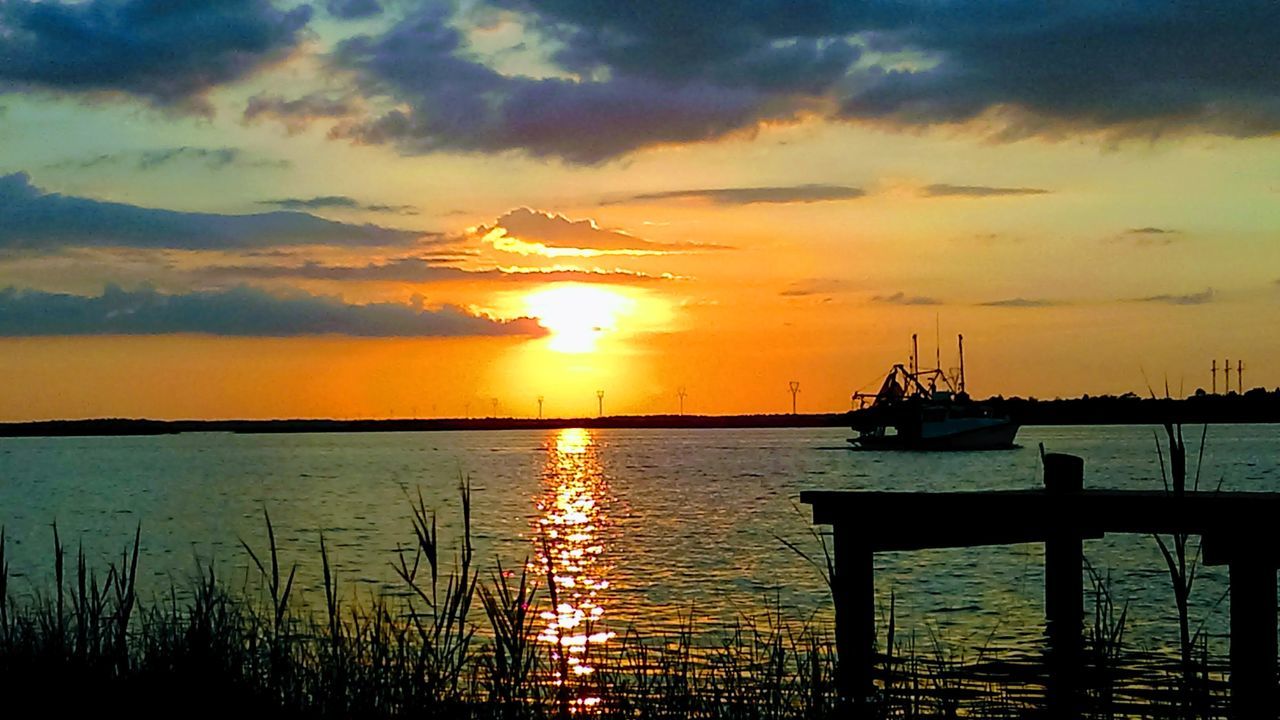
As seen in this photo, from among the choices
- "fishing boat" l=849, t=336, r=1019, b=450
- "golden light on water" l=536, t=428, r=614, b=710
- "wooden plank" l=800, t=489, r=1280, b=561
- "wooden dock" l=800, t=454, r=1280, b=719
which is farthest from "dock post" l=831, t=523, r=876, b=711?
"fishing boat" l=849, t=336, r=1019, b=450

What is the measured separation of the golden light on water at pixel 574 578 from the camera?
9528 millimetres

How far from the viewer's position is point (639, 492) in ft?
263

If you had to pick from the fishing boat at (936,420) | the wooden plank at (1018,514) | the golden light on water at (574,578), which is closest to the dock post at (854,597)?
the wooden plank at (1018,514)

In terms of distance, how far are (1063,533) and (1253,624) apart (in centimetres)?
242

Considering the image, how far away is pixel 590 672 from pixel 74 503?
6064 cm

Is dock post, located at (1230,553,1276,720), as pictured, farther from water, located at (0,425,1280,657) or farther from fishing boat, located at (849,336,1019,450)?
fishing boat, located at (849,336,1019,450)

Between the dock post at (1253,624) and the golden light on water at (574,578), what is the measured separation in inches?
208

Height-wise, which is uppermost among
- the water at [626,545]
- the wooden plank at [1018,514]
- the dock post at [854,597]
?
the wooden plank at [1018,514]

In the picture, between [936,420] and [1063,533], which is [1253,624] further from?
[936,420]

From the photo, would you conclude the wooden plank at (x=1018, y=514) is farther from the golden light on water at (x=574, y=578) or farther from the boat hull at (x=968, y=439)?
the boat hull at (x=968, y=439)

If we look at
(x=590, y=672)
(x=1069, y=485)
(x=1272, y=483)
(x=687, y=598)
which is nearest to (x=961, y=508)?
(x=1069, y=485)

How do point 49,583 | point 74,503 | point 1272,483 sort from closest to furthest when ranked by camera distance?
point 49,583, point 74,503, point 1272,483

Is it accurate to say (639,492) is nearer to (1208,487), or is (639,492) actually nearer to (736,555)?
(1208,487)

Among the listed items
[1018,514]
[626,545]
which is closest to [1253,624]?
[1018,514]
